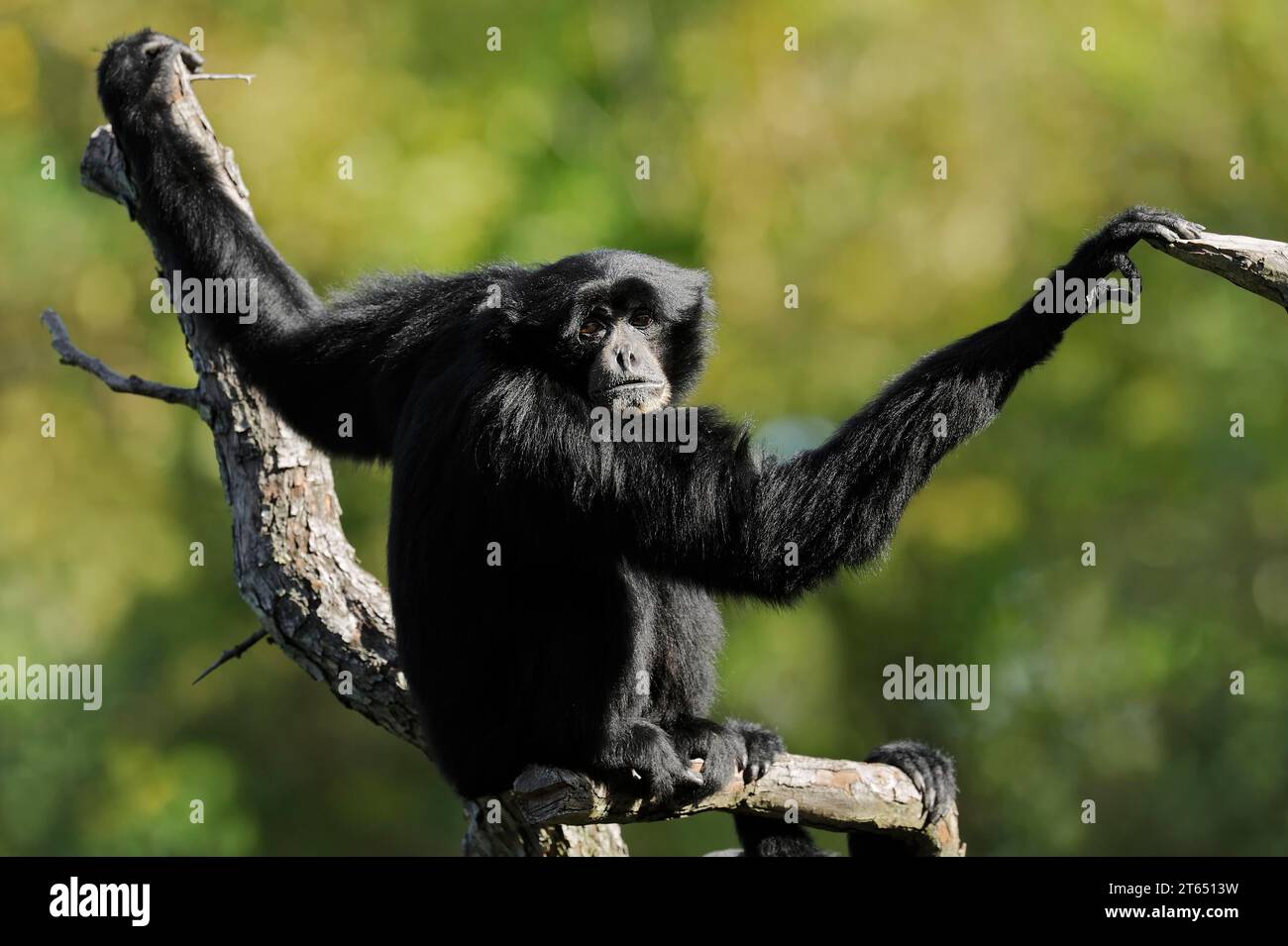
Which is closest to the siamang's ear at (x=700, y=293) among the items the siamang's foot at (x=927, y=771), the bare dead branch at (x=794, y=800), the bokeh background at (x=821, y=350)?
the bare dead branch at (x=794, y=800)

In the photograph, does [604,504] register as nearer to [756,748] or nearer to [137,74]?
[756,748]

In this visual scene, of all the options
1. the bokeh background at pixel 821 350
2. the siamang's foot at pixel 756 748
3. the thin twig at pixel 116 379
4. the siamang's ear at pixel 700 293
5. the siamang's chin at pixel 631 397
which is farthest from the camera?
the bokeh background at pixel 821 350

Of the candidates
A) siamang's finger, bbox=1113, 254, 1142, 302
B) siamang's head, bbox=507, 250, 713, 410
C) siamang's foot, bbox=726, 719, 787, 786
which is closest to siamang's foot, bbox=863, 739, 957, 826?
siamang's foot, bbox=726, 719, 787, 786

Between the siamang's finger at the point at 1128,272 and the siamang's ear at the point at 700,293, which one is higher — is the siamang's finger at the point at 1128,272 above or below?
below

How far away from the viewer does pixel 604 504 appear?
5.87 meters

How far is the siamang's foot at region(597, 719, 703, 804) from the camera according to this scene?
605cm

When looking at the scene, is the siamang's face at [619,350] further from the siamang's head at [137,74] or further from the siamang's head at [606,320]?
the siamang's head at [137,74]

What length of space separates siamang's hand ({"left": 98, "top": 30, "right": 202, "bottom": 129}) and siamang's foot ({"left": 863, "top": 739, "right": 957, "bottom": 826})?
546 centimetres

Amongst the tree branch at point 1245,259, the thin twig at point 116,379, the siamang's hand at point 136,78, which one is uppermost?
the siamang's hand at point 136,78

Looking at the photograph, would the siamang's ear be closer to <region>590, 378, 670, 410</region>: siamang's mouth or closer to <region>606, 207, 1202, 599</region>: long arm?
<region>590, 378, 670, 410</region>: siamang's mouth

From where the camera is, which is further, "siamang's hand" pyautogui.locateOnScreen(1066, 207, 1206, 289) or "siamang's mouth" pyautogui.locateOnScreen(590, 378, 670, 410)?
"siamang's mouth" pyautogui.locateOnScreen(590, 378, 670, 410)

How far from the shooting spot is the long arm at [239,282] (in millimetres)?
7453

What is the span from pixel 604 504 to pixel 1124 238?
245 centimetres

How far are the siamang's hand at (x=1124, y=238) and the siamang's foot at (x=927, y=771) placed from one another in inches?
112
